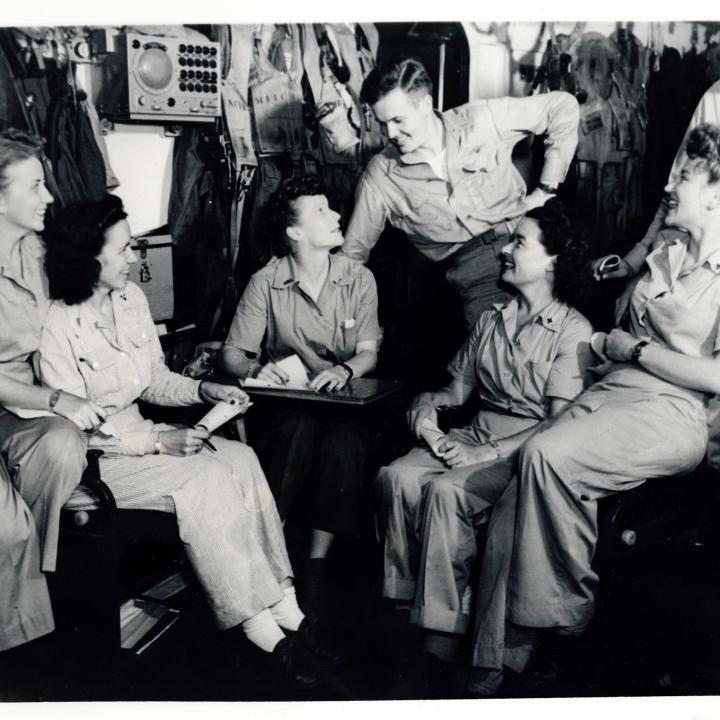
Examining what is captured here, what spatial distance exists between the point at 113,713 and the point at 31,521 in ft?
2.14

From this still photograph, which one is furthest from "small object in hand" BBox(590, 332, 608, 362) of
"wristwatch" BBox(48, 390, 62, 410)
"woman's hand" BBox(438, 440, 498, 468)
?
"wristwatch" BBox(48, 390, 62, 410)

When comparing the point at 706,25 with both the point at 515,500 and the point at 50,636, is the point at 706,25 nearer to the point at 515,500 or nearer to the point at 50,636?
the point at 515,500

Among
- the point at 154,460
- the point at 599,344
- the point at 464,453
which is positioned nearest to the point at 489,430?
the point at 464,453

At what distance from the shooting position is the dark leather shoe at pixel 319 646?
2645mm

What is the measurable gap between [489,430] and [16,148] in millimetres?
1671

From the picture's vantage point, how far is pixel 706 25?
2602mm

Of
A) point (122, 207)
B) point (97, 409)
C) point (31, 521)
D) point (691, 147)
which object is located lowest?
point (31, 521)

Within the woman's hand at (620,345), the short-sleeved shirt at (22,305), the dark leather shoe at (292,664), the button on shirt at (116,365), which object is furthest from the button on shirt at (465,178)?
the dark leather shoe at (292,664)

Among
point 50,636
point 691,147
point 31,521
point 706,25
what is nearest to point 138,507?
point 31,521

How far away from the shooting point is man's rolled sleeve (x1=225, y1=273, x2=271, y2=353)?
9.78ft

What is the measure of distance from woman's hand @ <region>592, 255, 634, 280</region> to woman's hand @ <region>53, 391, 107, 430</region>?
5.13 ft

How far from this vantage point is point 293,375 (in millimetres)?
2971

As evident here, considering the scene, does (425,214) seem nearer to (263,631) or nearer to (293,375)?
(293,375)

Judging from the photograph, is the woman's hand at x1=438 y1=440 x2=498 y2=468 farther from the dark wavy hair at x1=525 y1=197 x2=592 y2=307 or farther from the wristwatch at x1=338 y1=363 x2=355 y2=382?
the dark wavy hair at x1=525 y1=197 x2=592 y2=307
